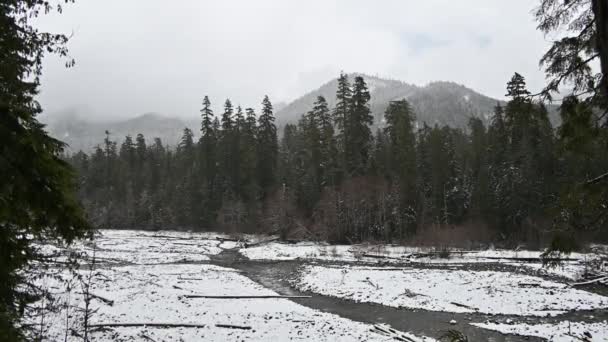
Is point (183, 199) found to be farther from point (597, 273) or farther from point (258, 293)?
point (597, 273)

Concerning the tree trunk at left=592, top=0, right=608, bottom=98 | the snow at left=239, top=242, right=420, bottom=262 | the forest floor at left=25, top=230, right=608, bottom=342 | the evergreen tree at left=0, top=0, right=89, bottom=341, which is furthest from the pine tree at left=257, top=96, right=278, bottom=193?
the evergreen tree at left=0, top=0, right=89, bottom=341

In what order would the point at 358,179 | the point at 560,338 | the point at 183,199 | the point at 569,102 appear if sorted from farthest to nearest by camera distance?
the point at 183,199
the point at 358,179
the point at 560,338
the point at 569,102

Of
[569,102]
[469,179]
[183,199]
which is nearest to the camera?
[569,102]

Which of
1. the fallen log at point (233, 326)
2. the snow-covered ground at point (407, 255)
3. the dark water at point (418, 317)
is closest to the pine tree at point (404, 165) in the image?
the snow-covered ground at point (407, 255)

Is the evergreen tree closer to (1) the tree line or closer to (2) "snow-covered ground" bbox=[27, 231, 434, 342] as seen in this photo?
(2) "snow-covered ground" bbox=[27, 231, 434, 342]

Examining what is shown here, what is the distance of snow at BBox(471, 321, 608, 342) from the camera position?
1322 cm

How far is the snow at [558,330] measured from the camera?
43.4ft

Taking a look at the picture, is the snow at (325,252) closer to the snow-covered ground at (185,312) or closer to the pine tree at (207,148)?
the snow-covered ground at (185,312)

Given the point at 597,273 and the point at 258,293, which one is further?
the point at 597,273

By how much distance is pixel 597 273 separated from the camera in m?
21.9

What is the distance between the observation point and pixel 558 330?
13961 mm

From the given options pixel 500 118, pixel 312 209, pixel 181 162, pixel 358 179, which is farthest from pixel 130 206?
pixel 500 118

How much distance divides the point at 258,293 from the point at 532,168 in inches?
1412

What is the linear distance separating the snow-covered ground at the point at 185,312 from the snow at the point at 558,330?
139 inches
